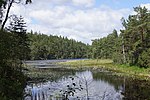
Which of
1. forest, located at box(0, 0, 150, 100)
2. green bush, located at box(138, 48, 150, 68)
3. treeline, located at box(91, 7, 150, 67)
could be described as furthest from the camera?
treeline, located at box(91, 7, 150, 67)

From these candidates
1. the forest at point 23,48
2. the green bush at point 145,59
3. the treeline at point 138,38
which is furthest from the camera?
the treeline at point 138,38

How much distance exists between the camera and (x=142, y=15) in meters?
71.6

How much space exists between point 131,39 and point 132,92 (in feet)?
121

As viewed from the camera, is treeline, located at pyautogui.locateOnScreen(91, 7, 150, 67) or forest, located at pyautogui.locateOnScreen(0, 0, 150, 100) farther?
treeline, located at pyautogui.locateOnScreen(91, 7, 150, 67)

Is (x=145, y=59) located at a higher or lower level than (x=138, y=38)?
lower

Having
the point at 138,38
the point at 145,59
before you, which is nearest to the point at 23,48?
the point at 145,59

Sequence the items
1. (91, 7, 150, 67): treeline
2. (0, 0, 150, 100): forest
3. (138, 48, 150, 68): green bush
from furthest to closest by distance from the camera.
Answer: (91, 7, 150, 67): treeline
(138, 48, 150, 68): green bush
(0, 0, 150, 100): forest

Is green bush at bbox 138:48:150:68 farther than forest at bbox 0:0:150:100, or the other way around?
green bush at bbox 138:48:150:68

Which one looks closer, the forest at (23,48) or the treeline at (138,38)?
the forest at (23,48)

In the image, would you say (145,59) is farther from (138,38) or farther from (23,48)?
(23,48)

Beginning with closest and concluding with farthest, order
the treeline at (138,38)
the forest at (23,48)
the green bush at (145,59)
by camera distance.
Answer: the forest at (23,48), the green bush at (145,59), the treeline at (138,38)

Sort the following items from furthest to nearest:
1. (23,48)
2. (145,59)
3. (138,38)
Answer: (138,38) < (145,59) < (23,48)

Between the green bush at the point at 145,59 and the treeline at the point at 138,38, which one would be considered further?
the treeline at the point at 138,38

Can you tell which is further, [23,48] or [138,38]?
[138,38]
